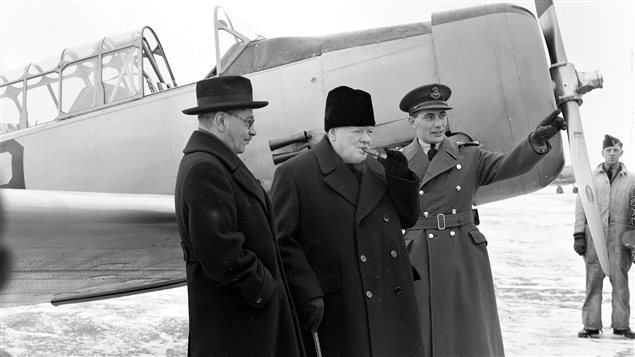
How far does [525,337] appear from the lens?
564 centimetres

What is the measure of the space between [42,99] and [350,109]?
12.2ft

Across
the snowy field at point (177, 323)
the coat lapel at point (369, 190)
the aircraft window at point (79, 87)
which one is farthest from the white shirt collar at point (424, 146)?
the aircraft window at point (79, 87)

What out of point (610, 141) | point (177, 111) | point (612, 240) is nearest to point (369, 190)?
point (177, 111)

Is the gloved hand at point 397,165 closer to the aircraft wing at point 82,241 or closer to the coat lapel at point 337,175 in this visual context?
the coat lapel at point 337,175

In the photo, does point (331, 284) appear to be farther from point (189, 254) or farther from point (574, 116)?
point (574, 116)

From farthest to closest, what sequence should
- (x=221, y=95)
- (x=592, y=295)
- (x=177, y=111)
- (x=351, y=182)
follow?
(x=592, y=295) → (x=177, y=111) → (x=351, y=182) → (x=221, y=95)

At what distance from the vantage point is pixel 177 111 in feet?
17.3

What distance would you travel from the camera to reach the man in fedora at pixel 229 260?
226 centimetres

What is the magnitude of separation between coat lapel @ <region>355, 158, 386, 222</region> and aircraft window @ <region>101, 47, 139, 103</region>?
3.01 meters

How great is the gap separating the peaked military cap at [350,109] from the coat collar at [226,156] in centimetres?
56

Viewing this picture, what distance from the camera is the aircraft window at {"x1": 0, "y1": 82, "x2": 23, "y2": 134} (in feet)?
18.6

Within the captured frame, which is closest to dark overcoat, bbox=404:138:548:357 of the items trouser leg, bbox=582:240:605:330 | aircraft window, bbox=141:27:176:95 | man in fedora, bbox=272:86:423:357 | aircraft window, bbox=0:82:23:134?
man in fedora, bbox=272:86:423:357

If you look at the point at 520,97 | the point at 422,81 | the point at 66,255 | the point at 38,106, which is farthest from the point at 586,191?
the point at 38,106

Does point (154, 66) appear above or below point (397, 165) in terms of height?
above
